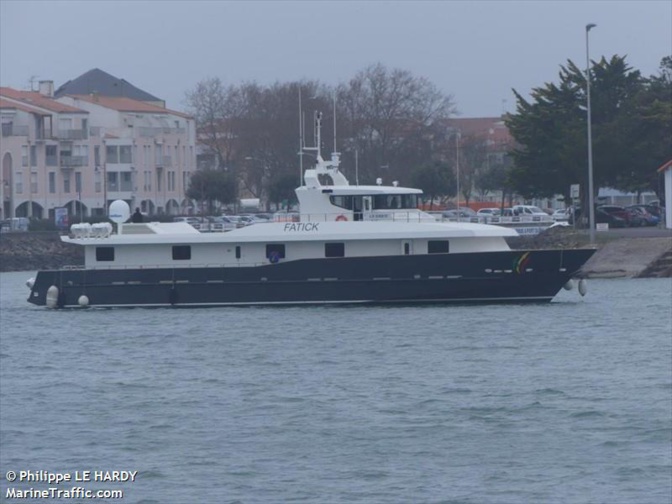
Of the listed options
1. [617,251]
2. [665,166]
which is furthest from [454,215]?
[665,166]

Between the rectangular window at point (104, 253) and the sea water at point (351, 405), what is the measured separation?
2072 millimetres

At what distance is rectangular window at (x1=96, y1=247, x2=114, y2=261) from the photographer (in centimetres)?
3631

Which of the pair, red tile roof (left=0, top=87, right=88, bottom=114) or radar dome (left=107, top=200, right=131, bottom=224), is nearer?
radar dome (left=107, top=200, right=131, bottom=224)

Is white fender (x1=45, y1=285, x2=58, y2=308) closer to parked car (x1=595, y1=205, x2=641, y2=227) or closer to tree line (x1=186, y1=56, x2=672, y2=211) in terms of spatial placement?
tree line (x1=186, y1=56, x2=672, y2=211)

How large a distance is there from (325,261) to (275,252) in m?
1.31

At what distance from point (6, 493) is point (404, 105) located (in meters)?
76.4

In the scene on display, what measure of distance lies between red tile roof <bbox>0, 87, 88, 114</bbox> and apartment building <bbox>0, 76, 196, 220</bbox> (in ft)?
0.43

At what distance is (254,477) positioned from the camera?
1659cm

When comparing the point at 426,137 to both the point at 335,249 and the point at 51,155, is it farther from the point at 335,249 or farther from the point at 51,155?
the point at 335,249

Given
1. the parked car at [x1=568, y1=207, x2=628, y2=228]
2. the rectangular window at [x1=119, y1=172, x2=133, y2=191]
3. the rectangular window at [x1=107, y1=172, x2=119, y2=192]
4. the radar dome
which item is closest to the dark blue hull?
the radar dome

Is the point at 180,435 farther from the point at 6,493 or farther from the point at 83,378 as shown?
the point at 83,378

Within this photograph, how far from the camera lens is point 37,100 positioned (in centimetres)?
9075

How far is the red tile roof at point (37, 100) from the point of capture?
290 feet

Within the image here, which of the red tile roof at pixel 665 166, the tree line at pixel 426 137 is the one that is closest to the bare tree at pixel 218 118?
the tree line at pixel 426 137
